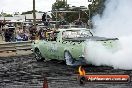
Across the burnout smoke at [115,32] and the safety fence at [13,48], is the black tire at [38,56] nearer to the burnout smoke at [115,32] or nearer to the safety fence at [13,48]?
the burnout smoke at [115,32]

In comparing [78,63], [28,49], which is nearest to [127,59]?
[78,63]

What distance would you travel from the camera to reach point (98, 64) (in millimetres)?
14312

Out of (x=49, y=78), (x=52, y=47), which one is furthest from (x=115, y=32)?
(x=49, y=78)

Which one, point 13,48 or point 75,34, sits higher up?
point 75,34

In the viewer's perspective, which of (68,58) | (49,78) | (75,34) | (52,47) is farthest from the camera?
(52,47)

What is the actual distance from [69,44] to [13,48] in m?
8.80

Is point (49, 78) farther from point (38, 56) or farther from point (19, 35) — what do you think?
point (19, 35)

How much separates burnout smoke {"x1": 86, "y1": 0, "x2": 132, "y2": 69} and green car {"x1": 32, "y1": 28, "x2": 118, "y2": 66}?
28 centimetres

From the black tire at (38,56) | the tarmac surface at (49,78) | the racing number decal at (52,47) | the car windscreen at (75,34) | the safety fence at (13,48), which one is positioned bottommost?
the safety fence at (13,48)

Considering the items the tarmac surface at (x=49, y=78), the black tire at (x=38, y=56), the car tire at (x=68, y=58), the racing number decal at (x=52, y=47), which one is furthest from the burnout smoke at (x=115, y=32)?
the black tire at (x=38, y=56)

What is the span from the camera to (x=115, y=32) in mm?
16797

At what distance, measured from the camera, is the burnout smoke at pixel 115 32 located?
13.8 meters

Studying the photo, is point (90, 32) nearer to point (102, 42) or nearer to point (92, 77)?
point (102, 42)

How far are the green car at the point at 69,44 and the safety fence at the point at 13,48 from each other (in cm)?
495
